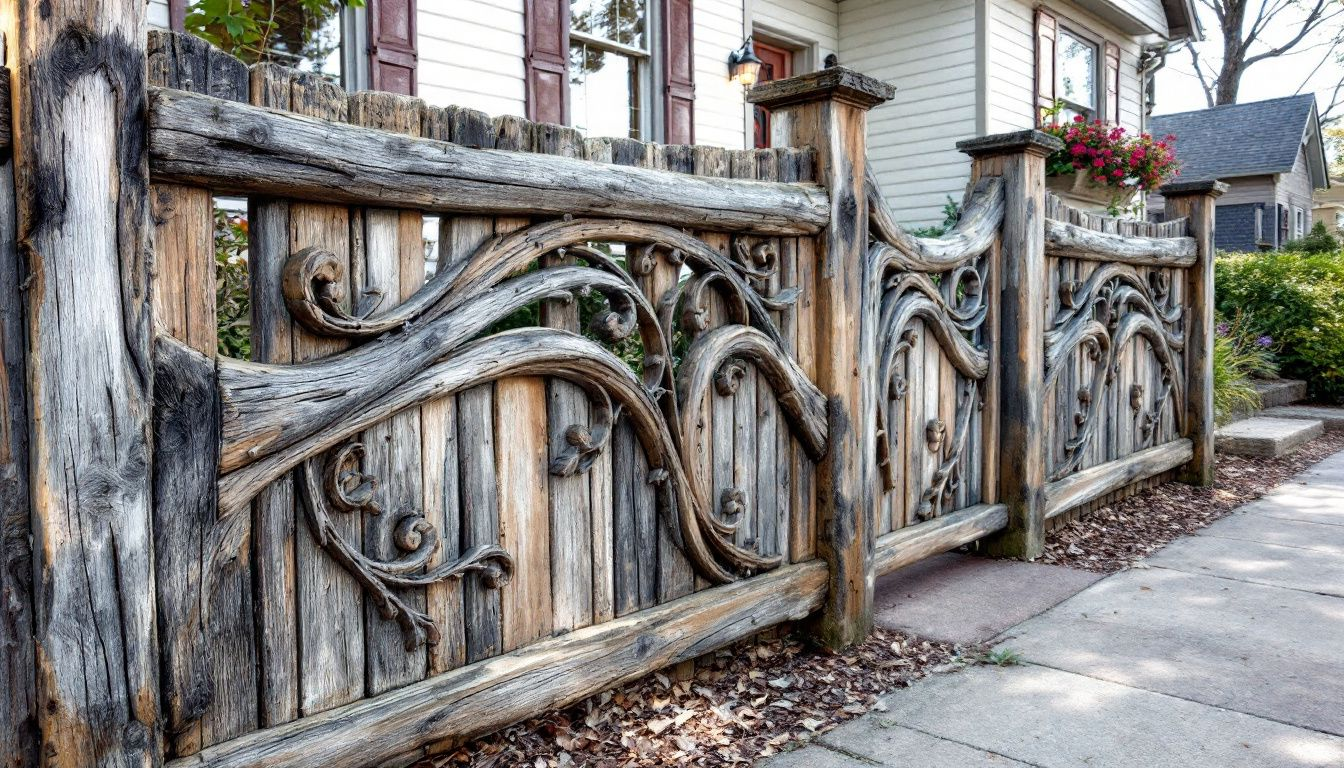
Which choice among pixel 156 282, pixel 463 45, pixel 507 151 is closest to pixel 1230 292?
pixel 463 45

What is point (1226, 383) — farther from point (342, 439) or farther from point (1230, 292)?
point (342, 439)

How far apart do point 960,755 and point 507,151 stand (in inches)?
71.0

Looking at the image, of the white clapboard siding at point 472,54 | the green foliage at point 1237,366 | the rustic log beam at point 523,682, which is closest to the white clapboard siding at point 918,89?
the green foliage at point 1237,366

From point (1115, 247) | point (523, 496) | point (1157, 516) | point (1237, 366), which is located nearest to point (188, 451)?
A: point (523, 496)

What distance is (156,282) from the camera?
5.68 ft

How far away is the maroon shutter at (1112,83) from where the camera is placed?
12289mm

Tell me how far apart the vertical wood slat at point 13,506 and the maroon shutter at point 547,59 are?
5.31 metres

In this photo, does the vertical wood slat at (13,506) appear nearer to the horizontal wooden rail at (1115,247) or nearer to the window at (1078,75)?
the horizontal wooden rail at (1115,247)

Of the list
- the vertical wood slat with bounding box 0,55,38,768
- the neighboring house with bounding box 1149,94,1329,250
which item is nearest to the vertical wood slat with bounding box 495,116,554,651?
the vertical wood slat with bounding box 0,55,38,768

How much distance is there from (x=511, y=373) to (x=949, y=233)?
2385 mm

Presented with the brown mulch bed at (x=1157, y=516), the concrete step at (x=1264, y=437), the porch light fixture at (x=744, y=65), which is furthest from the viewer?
the porch light fixture at (x=744, y=65)

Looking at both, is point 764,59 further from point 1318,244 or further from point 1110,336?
point 1318,244

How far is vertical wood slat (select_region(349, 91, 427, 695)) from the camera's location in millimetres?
2072

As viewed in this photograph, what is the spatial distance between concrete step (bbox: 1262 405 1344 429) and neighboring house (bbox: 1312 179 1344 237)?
112 feet
